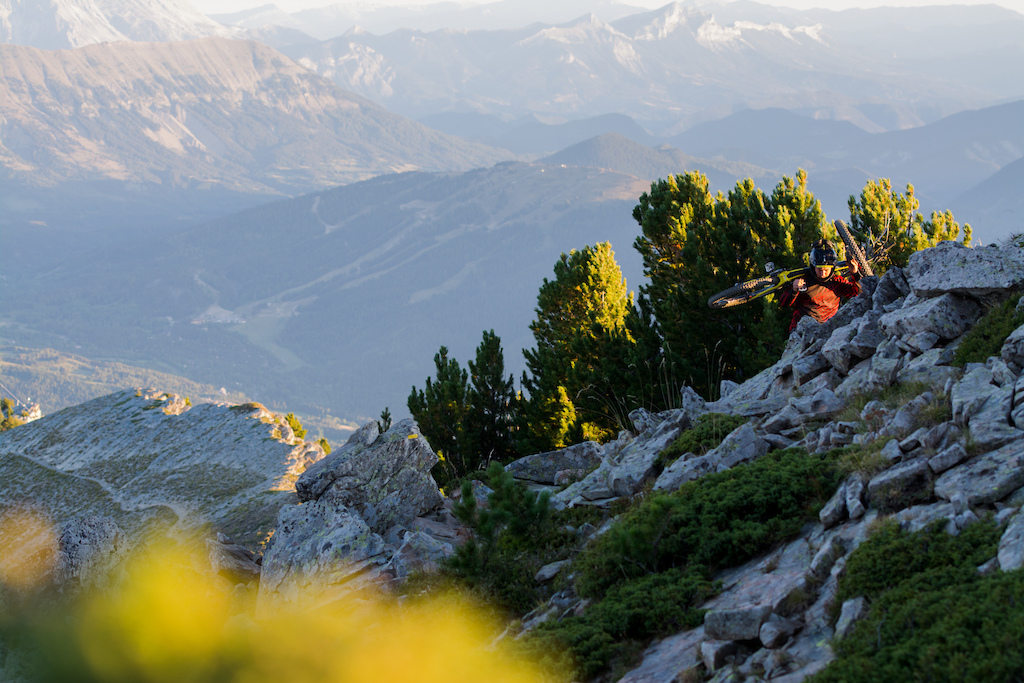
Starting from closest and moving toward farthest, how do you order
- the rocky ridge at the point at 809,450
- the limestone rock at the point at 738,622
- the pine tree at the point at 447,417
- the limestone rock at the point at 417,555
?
the limestone rock at the point at 738,622 < the rocky ridge at the point at 809,450 < the limestone rock at the point at 417,555 < the pine tree at the point at 447,417

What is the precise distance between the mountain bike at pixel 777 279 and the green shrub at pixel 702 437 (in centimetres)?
445

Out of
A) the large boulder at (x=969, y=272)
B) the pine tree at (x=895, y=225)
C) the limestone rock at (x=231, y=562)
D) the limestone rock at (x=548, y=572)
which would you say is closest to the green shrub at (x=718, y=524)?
the limestone rock at (x=548, y=572)

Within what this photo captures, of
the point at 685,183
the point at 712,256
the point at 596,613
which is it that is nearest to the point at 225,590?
the point at 596,613

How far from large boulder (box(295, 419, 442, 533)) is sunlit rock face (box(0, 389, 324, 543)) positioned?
1.88 metres

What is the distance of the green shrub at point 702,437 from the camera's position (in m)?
10.8

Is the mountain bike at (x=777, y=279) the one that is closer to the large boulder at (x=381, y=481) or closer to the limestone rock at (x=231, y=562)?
the large boulder at (x=381, y=481)

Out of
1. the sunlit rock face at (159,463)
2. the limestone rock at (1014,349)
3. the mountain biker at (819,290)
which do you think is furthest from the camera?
the sunlit rock face at (159,463)

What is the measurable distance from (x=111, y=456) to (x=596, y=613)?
1950cm

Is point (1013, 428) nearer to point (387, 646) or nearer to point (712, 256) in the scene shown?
point (387, 646)

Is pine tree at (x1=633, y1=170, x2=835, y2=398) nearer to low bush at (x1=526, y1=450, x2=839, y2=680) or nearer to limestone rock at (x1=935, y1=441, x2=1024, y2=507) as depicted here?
low bush at (x1=526, y1=450, x2=839, y2=680)

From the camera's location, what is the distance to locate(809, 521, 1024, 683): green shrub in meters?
4.74

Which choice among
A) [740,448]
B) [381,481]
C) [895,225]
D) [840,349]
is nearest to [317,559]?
[381,481]

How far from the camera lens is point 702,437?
1104 cm

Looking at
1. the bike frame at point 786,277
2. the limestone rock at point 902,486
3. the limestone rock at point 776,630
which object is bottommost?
the limestone rock at point 776,630
